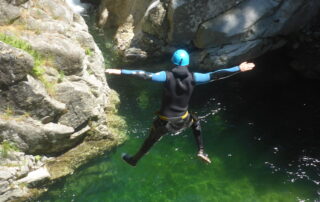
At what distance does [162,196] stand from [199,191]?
3.51 ft

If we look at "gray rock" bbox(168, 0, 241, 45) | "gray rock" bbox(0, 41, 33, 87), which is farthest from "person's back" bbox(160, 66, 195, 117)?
"gray rock" bbox(168, 0, 241, 45)

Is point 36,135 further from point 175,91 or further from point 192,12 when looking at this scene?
point 192,12

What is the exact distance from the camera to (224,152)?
1136cm

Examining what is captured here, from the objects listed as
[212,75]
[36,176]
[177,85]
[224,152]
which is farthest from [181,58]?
[224,152]

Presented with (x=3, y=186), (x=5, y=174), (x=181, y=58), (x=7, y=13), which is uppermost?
(x=181, y=58)

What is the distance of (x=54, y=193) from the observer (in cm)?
949

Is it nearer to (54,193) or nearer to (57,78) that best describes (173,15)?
(57,78)

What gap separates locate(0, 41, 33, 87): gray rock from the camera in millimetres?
8273

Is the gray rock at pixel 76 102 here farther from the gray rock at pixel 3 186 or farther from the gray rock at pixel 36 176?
the gray rock at pixel 3 186

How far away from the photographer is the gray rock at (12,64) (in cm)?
827

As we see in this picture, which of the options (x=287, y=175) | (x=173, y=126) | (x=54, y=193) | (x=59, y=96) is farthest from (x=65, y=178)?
(x=287, y=175)

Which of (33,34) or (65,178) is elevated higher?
(33,34)

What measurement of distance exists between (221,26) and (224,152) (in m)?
4.25

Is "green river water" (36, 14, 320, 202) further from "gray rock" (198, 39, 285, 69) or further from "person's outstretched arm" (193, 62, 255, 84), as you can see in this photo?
"person's outstretched arm" (193, 62, 255, 84)
